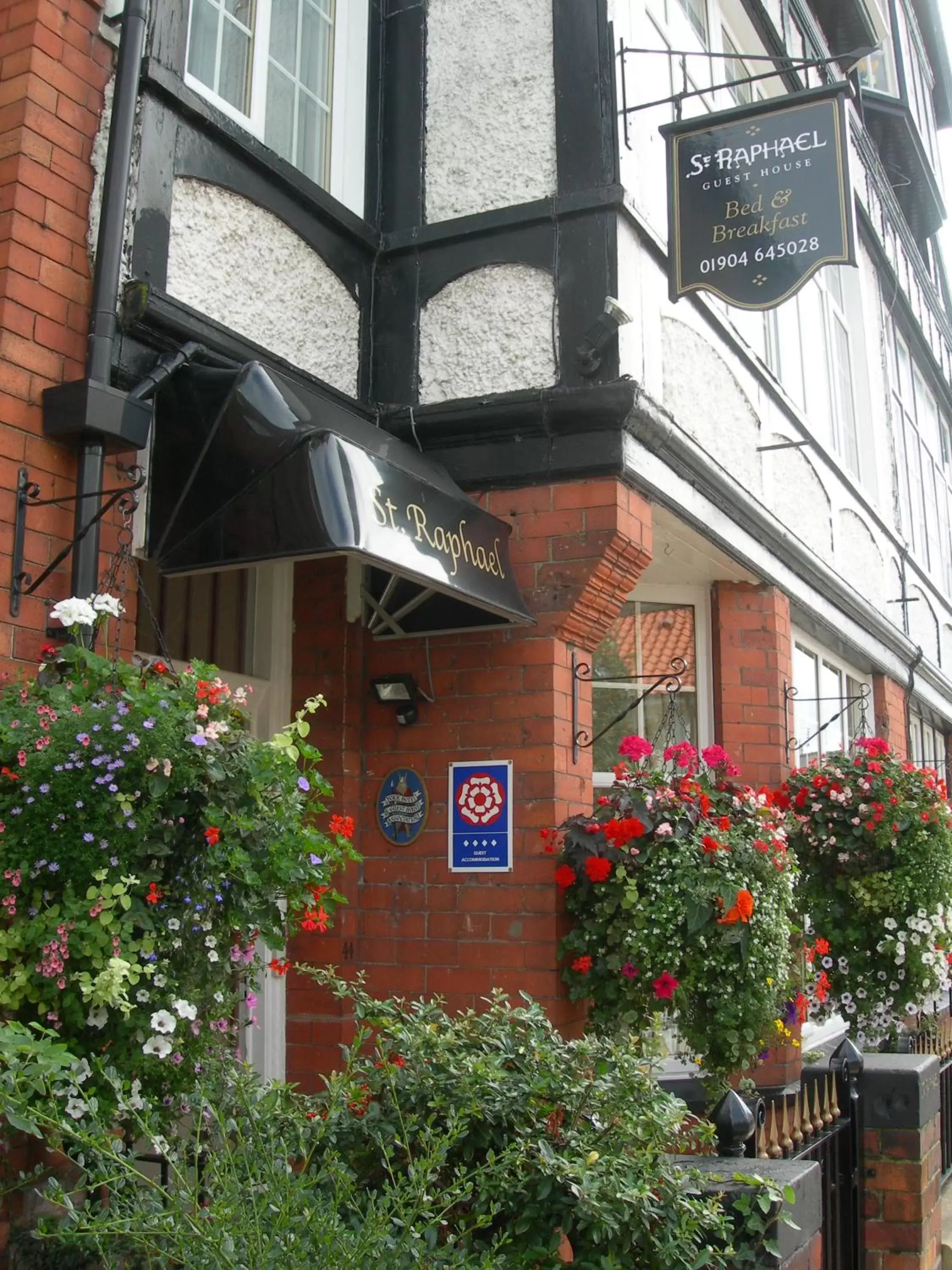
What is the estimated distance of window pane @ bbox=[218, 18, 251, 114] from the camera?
538cm

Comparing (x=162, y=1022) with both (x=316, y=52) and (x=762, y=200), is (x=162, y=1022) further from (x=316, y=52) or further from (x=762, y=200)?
(x=316, y=52)

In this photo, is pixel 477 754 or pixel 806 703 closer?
pixel 477 754

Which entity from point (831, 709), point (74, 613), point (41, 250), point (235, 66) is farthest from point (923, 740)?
point (74, 613)

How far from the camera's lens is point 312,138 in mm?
5980

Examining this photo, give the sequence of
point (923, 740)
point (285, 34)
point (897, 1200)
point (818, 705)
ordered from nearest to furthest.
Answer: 1. point (897, 1200)
2. point (285, 34)
3. point (818, 705)
4. point (923, 740)

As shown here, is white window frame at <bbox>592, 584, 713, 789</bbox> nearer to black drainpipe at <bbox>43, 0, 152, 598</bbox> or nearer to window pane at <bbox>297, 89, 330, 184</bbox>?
window pane at <bbox>297, 89, 330, 184</bbox>

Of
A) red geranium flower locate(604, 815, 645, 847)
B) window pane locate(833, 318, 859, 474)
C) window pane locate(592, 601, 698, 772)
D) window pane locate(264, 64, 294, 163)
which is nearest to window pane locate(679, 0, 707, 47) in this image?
window pane locate(264, 64, 294, 163)

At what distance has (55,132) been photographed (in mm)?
4289

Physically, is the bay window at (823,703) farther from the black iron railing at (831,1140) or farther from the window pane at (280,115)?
the window pane at (280,115)

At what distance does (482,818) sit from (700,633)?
9.64 ft

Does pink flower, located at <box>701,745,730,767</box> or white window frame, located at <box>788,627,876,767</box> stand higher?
white window frame, located at <box>788,627,876,767</box>

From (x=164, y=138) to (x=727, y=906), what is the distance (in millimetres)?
3570

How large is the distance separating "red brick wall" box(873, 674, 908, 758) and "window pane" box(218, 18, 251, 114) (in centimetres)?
762

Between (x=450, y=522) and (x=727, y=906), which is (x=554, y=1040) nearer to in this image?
(x=727, y=906)
